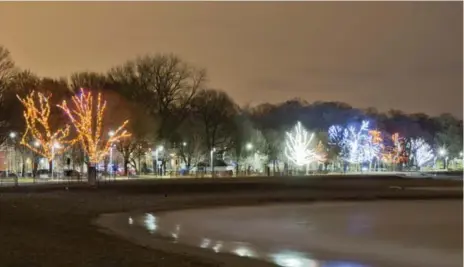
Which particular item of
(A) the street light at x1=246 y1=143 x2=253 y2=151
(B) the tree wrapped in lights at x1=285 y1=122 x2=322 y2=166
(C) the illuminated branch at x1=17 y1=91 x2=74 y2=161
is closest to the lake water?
(C) the illuminated branch at x1=17 y1=91 x2=74 y2=161

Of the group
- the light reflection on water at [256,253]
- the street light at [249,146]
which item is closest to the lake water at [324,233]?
the light reflection on water at [256,253]

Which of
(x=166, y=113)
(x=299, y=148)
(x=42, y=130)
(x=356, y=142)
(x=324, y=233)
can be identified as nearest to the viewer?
(x=324, y=233)

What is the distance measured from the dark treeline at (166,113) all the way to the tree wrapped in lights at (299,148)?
5.32 m

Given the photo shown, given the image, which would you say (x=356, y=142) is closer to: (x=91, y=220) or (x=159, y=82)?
(x=159, y=82)

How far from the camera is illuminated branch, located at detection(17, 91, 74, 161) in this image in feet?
228

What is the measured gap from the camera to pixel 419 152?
A: 171125 millimetres

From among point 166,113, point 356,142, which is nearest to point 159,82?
point 166,113

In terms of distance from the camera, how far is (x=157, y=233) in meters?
28.4

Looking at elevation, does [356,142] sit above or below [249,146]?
above

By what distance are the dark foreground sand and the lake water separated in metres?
2.76

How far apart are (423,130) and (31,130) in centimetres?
13894

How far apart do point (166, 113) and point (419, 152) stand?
284 ft

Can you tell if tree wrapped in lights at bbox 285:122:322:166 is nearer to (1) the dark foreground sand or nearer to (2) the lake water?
(1) the dark foreground sand

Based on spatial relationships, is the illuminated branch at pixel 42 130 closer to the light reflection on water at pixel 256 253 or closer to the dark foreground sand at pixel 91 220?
the dark foreground sand at pixel 91 220
